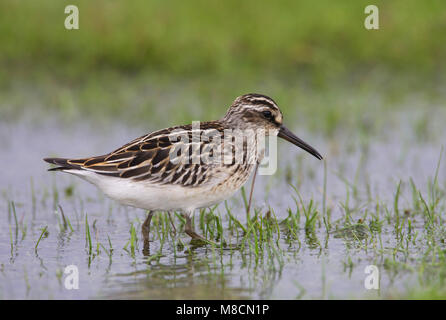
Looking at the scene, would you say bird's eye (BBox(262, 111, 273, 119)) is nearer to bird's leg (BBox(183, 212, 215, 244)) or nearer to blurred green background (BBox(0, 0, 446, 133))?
bird's leg (BBox(183, 212, 215, 244))

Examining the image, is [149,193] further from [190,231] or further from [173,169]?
Answer: [190,231]

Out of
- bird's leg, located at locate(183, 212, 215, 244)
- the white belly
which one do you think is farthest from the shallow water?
the white belly

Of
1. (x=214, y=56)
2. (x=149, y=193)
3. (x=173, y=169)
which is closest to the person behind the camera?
(x=149, y=193)

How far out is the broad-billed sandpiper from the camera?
26.8 feet

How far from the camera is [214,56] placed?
15.1 m

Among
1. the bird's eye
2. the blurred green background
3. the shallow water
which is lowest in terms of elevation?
the shallow water

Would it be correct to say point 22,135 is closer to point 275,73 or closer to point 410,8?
point 275,73

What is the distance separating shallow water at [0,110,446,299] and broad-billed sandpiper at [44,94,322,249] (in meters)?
0.54

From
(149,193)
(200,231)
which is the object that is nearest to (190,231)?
(200,231)

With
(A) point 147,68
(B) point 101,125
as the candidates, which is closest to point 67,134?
(B) point 101,125

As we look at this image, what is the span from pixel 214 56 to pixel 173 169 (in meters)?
7.11

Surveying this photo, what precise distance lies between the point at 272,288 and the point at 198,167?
1.75m

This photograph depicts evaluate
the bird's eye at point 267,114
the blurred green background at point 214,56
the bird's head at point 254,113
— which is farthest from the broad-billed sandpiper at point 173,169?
the blurred green background at point 214,56

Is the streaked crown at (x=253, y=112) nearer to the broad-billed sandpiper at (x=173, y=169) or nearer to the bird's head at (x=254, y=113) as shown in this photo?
the bird's head at (x=254, y=113)
